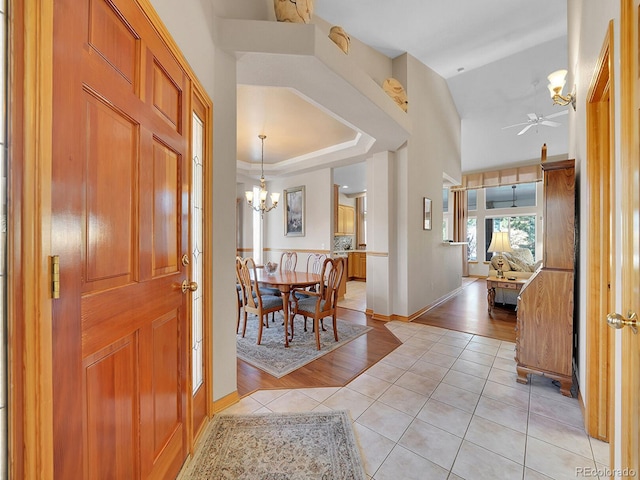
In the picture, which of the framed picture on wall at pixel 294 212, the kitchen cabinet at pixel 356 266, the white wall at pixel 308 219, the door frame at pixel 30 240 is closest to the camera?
the door frame at pixel 30 240

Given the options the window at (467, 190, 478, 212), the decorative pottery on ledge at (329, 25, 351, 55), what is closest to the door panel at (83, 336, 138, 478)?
the decorative pottery on ledge at (329, 25, 351, 55)

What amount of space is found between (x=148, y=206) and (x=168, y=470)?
116 centimetres

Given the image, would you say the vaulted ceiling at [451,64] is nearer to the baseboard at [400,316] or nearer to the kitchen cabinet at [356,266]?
the baseboard at [400,316]

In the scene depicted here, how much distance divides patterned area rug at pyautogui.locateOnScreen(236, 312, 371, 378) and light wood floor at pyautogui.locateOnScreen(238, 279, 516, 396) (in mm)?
85

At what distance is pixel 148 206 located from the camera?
107 cm

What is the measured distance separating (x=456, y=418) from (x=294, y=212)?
14.9 ft

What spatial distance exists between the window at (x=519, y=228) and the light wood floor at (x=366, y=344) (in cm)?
356

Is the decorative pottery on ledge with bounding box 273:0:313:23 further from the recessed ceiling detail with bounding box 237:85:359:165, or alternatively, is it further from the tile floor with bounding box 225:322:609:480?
the tile floor with bounding box 225:322:609:480

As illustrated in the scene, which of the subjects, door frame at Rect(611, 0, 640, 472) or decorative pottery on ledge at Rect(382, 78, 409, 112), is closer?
door frame at Rect(611, 0, 640, 472)

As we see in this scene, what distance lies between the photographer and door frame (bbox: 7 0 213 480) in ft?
1.89

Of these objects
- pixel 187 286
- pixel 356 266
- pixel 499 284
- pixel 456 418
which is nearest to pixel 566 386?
pixel 456 418

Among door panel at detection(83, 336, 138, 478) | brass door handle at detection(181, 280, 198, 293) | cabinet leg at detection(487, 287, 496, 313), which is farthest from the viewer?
cabinet leg at detection(487, 287, 496, 313)

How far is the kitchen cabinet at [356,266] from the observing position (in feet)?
26.2

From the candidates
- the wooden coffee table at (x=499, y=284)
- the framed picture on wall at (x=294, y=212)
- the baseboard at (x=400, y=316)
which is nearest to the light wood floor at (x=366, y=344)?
the baseboard at (x=400, y=316)
